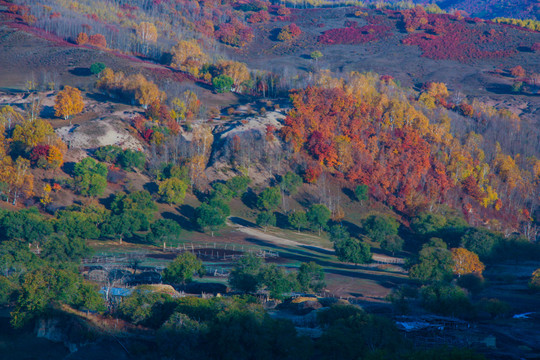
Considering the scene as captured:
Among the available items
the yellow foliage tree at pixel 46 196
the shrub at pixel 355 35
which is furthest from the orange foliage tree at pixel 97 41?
the yellow foliage tree at pixel 46 196

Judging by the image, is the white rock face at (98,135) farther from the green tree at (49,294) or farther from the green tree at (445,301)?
the green tree at (445,301)

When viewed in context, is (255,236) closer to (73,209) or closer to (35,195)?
(73,209)

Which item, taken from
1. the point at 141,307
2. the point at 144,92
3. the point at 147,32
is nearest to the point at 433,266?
the point at 141,307

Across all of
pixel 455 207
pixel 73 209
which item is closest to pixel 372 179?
pixel 455 207

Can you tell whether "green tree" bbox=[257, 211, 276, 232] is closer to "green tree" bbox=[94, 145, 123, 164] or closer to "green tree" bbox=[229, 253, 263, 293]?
"green tree" bbox=[94, 145, 123, 164]

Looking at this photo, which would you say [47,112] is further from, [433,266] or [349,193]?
[433,266]

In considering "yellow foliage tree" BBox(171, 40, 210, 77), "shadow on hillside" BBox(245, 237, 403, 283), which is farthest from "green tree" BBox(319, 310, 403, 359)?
"yellow foliage tree" BBox(171, 40, 210, 77)
